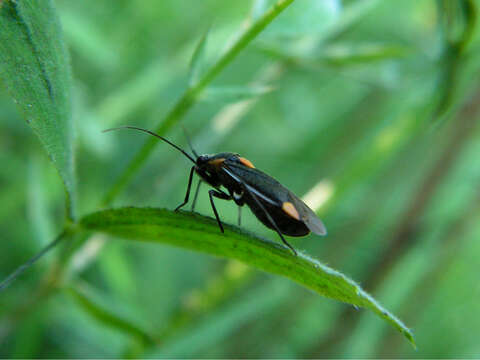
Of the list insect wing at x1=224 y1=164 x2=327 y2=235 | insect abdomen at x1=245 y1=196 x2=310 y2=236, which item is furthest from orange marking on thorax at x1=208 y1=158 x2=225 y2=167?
insect abdomen at x1=245 y1=196 x2=310 y2=236

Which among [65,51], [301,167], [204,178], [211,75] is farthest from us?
[301,167]

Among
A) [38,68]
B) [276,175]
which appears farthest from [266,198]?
[276,175]

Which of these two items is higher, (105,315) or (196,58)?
(196,58)

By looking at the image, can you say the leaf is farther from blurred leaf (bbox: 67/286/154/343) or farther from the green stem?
blurred leaf (bbox: 67/286/154/343)

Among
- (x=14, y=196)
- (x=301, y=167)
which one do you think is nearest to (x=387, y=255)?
(x=301, y=167)

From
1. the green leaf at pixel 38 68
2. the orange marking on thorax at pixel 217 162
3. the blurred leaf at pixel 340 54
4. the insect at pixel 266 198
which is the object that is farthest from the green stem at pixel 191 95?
the blurred leaf at pixel 340 54

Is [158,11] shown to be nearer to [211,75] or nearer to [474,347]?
[211,75]

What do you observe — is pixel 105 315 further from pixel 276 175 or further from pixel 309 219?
pixel 276 175
